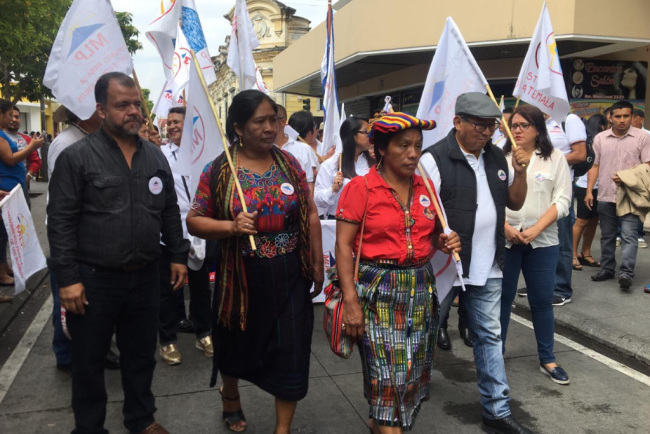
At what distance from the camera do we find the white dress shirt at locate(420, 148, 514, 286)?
3.53m

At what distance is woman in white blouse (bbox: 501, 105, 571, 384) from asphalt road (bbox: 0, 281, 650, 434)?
34 centimetres

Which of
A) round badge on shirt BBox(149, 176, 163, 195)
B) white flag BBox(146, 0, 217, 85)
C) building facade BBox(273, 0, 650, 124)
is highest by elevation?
building facade BBox(273, 0, 650, 124)

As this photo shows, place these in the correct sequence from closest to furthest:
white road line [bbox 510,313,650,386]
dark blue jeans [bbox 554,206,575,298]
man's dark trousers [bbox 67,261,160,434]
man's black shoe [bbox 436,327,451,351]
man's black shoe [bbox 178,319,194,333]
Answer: man's dark trousers [bbox 67,261,160,434]
white road line [bbox 510,313,650,386]
man's black shoe [bbox 436,327,451,351]
man's black shoe [bbox 178,319,194,333]
dark blue jeans [bbox 554,206,575,298]

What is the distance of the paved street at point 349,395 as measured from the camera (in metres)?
3.67

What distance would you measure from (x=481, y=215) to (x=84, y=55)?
2.58 meters

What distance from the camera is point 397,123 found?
2.90 m

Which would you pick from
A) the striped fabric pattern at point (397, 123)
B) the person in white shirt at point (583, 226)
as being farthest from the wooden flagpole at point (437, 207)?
the person in white shirt at point (583, 226)

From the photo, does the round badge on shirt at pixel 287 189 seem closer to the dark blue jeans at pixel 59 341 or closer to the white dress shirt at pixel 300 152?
the dark blue jeans at pixel 59 341

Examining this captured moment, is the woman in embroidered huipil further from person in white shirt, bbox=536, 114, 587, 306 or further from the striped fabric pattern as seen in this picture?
person in white shirt, bbox=536, 114, 587, 306

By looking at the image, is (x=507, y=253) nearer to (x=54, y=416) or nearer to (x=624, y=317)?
(x=624, y=317)

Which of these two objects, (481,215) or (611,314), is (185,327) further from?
(611,314)

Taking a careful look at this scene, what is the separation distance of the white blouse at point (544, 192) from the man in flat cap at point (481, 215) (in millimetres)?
652

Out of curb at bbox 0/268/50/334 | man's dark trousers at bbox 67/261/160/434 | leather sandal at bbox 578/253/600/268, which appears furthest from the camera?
leather sandal at bbox 578/253/600/268

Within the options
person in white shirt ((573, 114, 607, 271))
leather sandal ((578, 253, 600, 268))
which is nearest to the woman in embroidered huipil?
person in white shirt ((573, 114, 607, 271))
